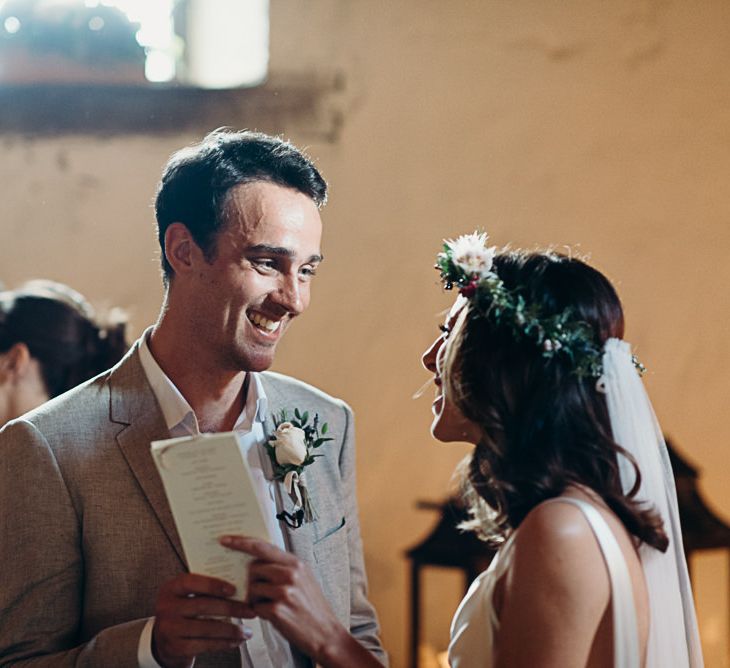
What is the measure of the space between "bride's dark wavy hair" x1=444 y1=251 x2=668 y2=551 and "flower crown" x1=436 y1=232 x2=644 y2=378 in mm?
17

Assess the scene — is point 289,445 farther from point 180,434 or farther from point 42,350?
point 42,350

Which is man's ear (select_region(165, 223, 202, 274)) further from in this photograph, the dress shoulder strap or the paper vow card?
the dress shoulder strap

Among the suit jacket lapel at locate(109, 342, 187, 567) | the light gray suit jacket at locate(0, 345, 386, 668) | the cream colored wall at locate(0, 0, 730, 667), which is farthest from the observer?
the cream colored wall at locate(0, 0, 730, 667)

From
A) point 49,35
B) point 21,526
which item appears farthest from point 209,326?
point 49,35

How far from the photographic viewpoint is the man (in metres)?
1.95

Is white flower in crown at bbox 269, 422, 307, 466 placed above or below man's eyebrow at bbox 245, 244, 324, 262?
below

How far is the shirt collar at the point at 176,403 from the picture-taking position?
219 cm

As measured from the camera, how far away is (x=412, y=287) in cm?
484

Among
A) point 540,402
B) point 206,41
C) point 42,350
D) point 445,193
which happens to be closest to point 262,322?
point 540,402

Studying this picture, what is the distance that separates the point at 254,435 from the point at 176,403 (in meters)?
0.22

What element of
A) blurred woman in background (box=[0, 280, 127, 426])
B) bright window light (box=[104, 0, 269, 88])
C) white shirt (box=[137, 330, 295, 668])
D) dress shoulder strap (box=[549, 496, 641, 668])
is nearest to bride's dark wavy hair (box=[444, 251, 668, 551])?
dress shoulder strap (box=[549, 496, 641, 668])

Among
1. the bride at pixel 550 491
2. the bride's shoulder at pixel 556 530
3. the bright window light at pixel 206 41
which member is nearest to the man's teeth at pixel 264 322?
the bride at pixel 550 491

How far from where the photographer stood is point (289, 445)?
→ 7.27 feet

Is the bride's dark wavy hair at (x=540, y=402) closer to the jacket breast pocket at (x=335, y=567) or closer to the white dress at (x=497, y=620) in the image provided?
the white dress at (x=497, y=620)
